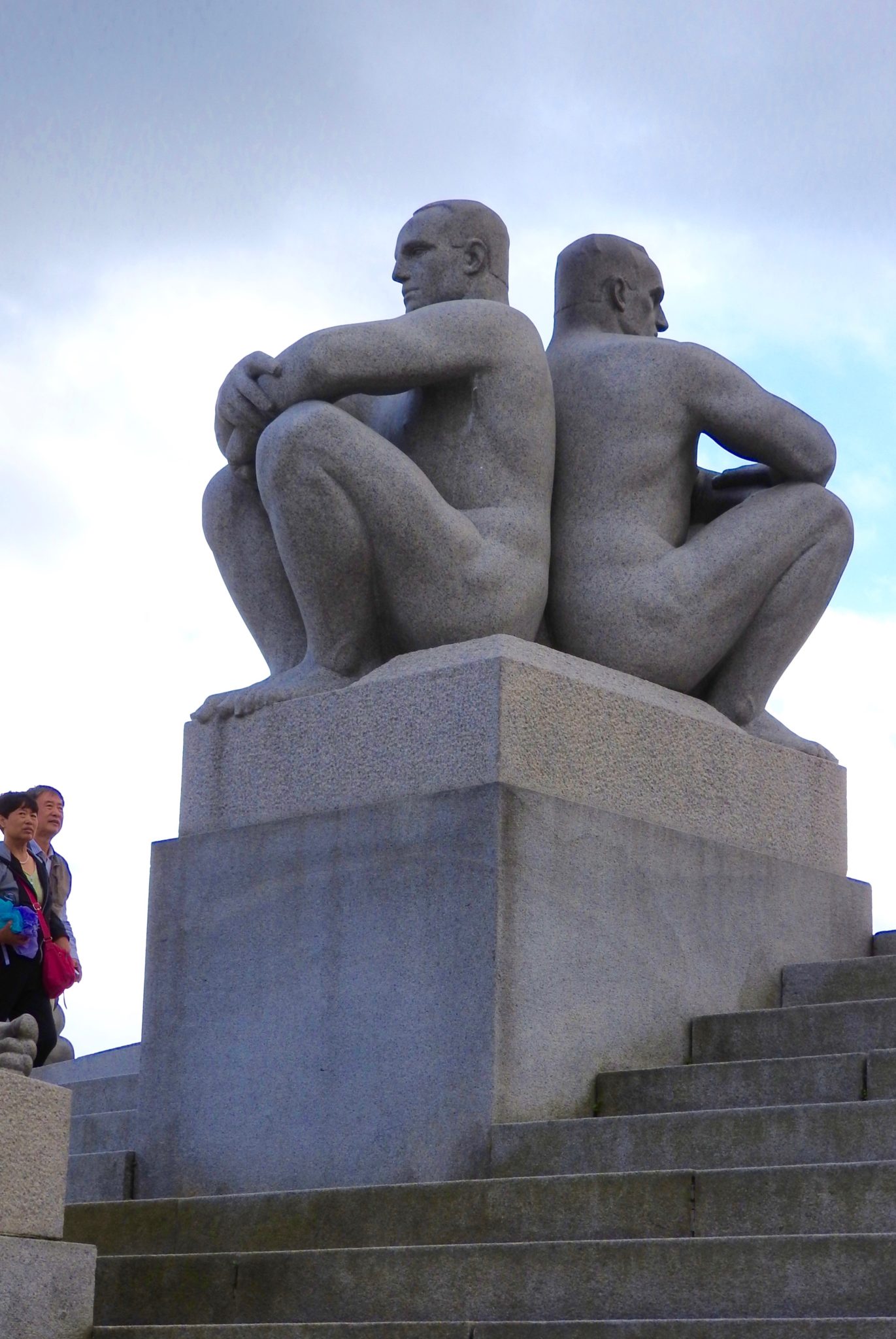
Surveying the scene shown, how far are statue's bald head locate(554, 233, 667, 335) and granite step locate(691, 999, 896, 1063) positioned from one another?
292 cm

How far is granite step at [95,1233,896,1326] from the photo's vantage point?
198 inches

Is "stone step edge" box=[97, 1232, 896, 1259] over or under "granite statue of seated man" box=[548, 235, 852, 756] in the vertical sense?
under

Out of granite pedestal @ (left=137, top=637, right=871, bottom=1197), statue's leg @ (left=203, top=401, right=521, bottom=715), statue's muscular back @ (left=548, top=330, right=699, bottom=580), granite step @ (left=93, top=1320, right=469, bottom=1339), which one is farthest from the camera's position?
statue's muscular back @ (left=548, top=330, right=699, bottom=580)

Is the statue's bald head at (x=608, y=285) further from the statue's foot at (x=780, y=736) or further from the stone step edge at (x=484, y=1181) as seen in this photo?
the stone step edge at (x=484, y=1181)

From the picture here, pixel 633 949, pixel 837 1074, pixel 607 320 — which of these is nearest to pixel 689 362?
pixel 607 320

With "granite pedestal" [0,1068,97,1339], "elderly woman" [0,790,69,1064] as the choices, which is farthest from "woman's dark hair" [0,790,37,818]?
"granite pedestal" [0,1068,97,1339]

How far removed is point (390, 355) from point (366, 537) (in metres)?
0.67

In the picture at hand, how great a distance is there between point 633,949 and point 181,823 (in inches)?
72.7

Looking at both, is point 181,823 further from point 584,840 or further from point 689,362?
point 689,362

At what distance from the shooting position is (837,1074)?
21.2ft

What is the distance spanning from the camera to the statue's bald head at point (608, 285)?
348 inches

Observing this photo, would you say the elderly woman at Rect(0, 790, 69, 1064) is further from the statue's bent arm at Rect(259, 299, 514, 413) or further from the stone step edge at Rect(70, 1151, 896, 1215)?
the statue's bent arm at Rect(259, 299, 514, 413)

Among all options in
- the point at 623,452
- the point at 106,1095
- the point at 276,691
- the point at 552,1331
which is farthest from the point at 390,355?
the point at 552,1331

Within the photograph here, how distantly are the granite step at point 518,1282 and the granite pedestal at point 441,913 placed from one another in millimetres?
903
